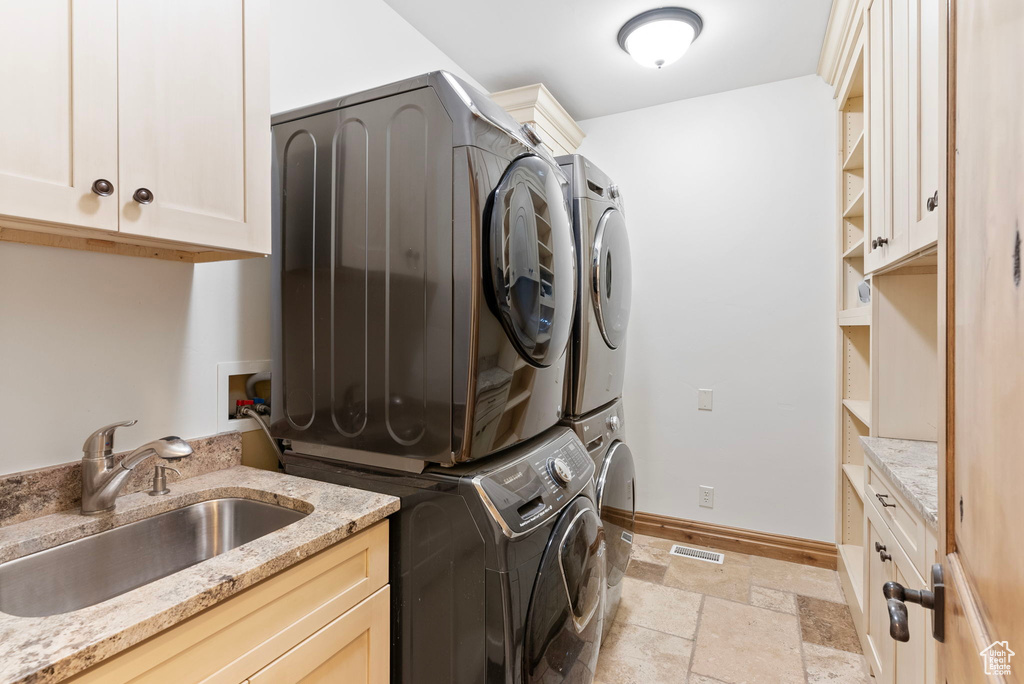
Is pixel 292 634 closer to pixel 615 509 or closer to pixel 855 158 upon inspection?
pixel 615 509

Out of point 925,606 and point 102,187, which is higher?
point 102,187

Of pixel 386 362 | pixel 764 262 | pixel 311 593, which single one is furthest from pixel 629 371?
pixel 311 593

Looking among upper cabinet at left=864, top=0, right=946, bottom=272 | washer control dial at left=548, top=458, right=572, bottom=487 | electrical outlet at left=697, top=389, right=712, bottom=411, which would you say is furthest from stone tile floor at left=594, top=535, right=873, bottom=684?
upper cabinet at left=864, top=0, right=946, bottom=272

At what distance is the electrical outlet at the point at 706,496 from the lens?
2.99 m

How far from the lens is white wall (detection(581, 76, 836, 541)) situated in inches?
109

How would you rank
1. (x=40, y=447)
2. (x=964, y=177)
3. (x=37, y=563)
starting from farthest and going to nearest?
(x=40, y=447)
(x=37, y=563)
(x=964, y=177)

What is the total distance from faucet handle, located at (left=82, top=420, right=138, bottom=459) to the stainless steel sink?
0.55 feet

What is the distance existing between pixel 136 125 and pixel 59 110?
0.40 feet

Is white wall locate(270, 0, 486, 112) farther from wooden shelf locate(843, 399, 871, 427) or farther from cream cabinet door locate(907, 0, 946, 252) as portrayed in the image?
wooden shelf locate(843, 399, 871, 427)

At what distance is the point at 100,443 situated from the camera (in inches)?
43.2

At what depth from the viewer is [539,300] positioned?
4.44ft

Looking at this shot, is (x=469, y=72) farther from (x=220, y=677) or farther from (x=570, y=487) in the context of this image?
(x=220, y=677)

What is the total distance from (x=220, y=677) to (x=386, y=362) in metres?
0.69

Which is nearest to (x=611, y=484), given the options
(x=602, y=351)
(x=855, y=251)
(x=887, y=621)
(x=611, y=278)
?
(x=602, y=351)
